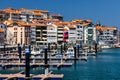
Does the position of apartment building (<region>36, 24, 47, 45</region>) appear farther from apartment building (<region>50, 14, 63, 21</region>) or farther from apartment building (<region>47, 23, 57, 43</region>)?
apartment building (<region>50, 14, 63, 21</region>)

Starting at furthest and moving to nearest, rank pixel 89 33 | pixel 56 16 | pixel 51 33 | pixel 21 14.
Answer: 1. pixel 56 16
2. pixel 89 33
3. pixel 21 14
4. pixel 51 33

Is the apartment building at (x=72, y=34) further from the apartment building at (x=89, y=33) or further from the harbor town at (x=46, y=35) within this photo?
the apartment building at (x=89, y=33)

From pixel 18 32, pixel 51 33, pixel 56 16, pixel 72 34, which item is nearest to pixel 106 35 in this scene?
pixel 56 16

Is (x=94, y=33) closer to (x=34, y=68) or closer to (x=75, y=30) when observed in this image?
(x=75, y=30)

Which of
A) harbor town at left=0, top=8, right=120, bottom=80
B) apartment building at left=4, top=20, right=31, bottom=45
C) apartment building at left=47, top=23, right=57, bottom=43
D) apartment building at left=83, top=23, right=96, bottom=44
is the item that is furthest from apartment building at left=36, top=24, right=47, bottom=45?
apartment building at left=83, top=23, right=96, bottom=44

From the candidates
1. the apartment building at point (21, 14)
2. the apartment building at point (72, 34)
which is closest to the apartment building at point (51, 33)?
the apartment building at point (72, 34)

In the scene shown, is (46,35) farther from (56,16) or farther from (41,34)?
(56,16)

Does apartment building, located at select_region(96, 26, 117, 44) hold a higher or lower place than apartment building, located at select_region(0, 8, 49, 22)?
lower

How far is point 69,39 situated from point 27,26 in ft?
59.7

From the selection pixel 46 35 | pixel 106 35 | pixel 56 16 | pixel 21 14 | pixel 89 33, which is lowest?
pixel 46 35

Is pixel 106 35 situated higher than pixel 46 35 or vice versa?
pixel 106 35

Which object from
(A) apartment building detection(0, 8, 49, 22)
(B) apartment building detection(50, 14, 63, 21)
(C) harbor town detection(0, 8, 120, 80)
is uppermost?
(B) apartment building detection(50, 14, 63, 21)

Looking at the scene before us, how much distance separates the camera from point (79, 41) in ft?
424

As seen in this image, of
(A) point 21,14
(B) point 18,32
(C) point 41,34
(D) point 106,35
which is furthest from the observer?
(D) point 106,35
